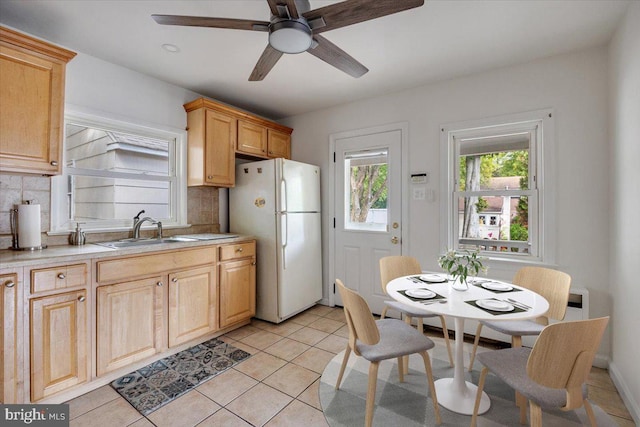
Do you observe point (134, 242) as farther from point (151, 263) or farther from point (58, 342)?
point (58, 342)

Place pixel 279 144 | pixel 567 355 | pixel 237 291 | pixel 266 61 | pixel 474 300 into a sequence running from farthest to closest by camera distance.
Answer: pixel 279 144
pixel 237 291
pixel 266 61
pixel 474 300
pixel 567 355

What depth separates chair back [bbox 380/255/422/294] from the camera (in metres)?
2.56

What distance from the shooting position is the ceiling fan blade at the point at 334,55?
1.75 meters

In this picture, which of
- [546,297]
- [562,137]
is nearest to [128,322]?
[546,297]

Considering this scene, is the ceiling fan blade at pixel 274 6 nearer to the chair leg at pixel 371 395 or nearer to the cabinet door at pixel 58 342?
the chair leg at pixel 371 395

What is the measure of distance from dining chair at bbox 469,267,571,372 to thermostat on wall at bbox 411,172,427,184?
1.23 meters

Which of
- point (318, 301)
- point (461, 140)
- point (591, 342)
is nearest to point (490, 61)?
point (461, 140)

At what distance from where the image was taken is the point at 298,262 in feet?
10.9

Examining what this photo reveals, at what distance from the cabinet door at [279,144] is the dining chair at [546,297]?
2.83m

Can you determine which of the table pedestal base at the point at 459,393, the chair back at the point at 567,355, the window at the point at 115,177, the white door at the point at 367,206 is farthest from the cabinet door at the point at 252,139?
the chair back at the point at 567,355

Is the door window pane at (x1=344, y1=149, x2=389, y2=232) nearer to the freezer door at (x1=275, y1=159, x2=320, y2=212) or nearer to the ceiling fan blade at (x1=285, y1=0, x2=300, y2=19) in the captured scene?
the freezer door at (x1=275, y1=159, x2=320, y2=212)

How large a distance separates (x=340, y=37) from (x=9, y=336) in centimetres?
275

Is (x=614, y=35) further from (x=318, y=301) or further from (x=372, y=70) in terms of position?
(x=318, y=301)

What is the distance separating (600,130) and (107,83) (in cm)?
398
